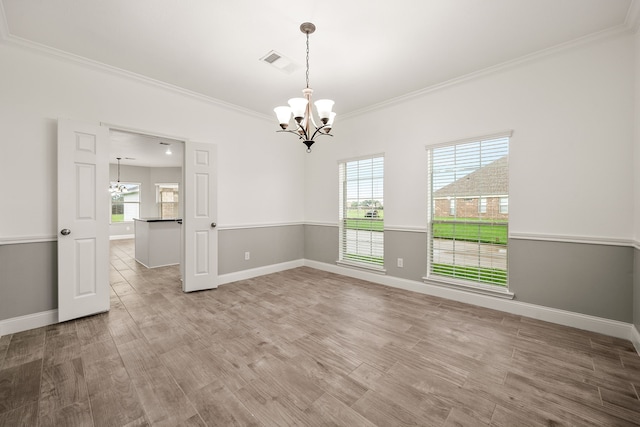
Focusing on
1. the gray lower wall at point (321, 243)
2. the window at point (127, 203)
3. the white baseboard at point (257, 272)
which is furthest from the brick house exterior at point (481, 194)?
the window at point (127, 203)

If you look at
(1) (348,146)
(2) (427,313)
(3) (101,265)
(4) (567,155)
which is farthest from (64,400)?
(4) (567,155)

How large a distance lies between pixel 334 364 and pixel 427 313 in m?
1.51

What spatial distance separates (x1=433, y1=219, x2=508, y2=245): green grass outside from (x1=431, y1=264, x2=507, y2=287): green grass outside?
36 centimetres

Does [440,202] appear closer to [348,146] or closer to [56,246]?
[348,146]

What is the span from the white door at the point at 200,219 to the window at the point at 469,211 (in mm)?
3212

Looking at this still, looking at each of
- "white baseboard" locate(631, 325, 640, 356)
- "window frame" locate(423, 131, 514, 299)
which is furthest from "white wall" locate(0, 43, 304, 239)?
"white baseboard" locate(631, 325, 640, 356)

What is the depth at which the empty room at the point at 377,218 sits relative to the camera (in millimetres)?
1849

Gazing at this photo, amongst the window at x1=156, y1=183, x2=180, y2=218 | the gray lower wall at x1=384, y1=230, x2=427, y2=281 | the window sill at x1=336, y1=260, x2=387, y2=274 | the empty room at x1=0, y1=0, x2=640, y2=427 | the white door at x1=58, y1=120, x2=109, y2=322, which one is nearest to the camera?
the empty room at x1=0, y1=0, x2=640, y2=427

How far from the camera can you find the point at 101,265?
3.11 metres

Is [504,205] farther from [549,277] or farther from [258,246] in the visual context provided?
[258,246]

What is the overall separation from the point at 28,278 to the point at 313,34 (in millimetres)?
3832

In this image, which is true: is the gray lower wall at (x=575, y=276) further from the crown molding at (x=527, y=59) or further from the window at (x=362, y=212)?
the crown molding at (x=527, y=59)

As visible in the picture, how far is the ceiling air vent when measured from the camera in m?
2.91

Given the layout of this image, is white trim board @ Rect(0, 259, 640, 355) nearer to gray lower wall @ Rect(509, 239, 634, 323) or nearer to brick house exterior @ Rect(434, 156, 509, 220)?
gray lower wall @ Rect(509, 239, 634, 323)
